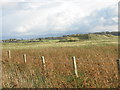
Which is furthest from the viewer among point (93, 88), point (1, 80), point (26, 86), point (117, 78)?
point (1, 80)

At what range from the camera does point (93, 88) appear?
20.3 ft

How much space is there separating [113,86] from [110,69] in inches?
68.8

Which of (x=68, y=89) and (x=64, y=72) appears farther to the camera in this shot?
(x=64, y=72)

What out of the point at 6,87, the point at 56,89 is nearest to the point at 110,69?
the point at 56,89

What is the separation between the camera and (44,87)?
6.92 meters

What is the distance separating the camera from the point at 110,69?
26.3 ft

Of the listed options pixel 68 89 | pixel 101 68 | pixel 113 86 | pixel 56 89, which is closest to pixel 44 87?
pixel 56 89

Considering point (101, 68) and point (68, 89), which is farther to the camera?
point (101, 68)

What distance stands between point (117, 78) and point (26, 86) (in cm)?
330

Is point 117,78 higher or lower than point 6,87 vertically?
higher

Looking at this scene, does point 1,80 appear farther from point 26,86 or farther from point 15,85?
point 26,86

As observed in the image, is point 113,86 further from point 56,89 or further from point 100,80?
point 56,89

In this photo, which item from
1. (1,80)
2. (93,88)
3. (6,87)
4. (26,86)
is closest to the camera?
(93,88)

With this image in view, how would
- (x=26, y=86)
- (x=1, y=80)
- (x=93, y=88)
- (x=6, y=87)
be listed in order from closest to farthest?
(x=93, y=88) < (x=26, y=86) < (x=6, y=87) < (x=1, y=80)
